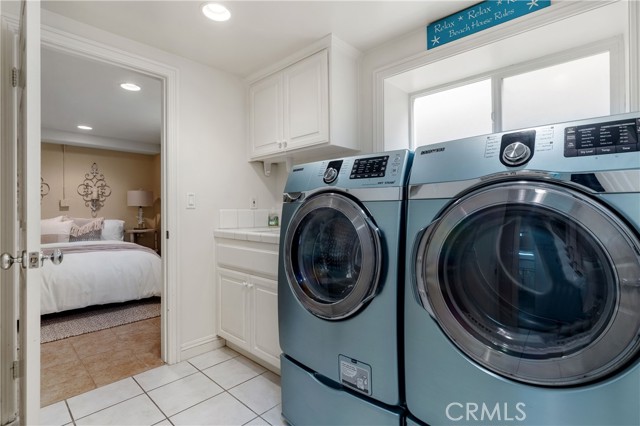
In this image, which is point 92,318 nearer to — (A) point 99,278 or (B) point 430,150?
(A) point 99,278

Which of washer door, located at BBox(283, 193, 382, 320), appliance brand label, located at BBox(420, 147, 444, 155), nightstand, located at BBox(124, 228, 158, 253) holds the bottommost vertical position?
nightstand, located at BBox(124, 228, 158, 253)

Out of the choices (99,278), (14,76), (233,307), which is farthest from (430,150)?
(99,278)

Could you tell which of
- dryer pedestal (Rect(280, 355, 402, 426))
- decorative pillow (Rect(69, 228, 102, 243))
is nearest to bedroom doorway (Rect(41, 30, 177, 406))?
decorative pillow (Rect(69, 228, 102, 243))

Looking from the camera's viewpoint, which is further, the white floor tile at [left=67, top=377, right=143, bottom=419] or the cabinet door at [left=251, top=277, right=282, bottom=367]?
the cabinet door at [left=251, top=277, right=282, bottom=367]

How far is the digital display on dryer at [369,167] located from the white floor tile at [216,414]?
136cm

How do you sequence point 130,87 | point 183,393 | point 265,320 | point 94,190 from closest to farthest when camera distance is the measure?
1. point 183,393
2. point 265,320
3. point 130,87
4. point 94,190

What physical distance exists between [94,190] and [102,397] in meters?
4.60

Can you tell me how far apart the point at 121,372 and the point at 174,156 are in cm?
150

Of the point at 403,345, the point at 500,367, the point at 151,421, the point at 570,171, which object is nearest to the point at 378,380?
the point at 403,345

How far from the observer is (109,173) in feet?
17.7

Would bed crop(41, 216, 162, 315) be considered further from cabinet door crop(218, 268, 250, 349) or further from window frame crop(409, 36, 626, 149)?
window frame crop(409, 36, 626, 149)

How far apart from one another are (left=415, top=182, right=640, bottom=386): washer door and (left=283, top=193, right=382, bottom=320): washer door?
0.69ft

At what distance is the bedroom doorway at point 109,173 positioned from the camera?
2.04 m

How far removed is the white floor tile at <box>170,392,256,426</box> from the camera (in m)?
1.54
